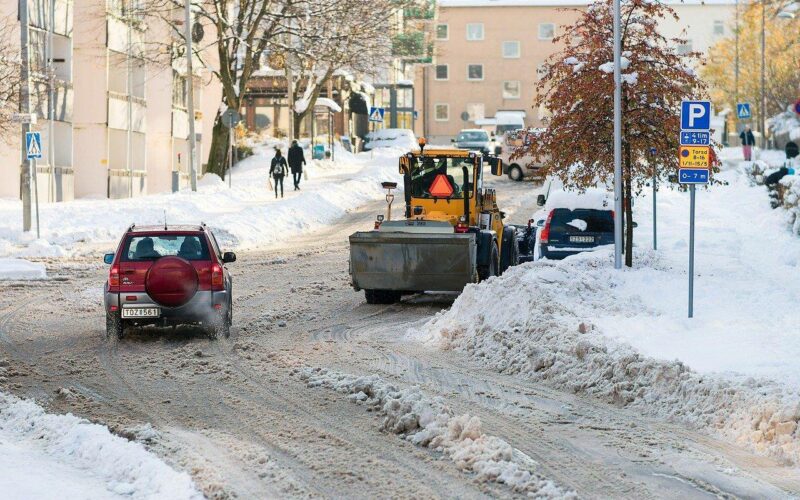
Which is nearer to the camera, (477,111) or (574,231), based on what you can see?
(574,231)

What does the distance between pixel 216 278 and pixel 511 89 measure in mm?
97537

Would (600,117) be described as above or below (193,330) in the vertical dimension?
above

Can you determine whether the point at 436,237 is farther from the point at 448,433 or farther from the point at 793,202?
the point at 793,202

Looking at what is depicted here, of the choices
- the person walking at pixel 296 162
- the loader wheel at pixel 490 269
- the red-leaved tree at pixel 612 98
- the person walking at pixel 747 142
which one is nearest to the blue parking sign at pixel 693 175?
the red-leaved tree at pixel 612 98

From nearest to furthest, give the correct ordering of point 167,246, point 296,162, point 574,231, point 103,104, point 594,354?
point 594,354, point 167,246, point 574,231, point 103,104, point 296,162

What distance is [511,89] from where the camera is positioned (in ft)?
367

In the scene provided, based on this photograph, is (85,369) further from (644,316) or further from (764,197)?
(764,197)

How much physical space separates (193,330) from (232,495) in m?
8.96

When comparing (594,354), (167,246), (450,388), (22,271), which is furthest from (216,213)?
(450,388)

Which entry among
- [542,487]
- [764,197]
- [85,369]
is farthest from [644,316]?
[764,197]

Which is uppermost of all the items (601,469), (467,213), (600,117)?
(600,117)

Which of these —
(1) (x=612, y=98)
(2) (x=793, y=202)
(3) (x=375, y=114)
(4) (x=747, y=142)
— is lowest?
(2) (x=793, y=202)

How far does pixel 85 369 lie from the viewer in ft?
45.9

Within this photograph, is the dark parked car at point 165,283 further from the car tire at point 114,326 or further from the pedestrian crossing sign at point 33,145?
the pedestrian crossing sign at point 33,145
